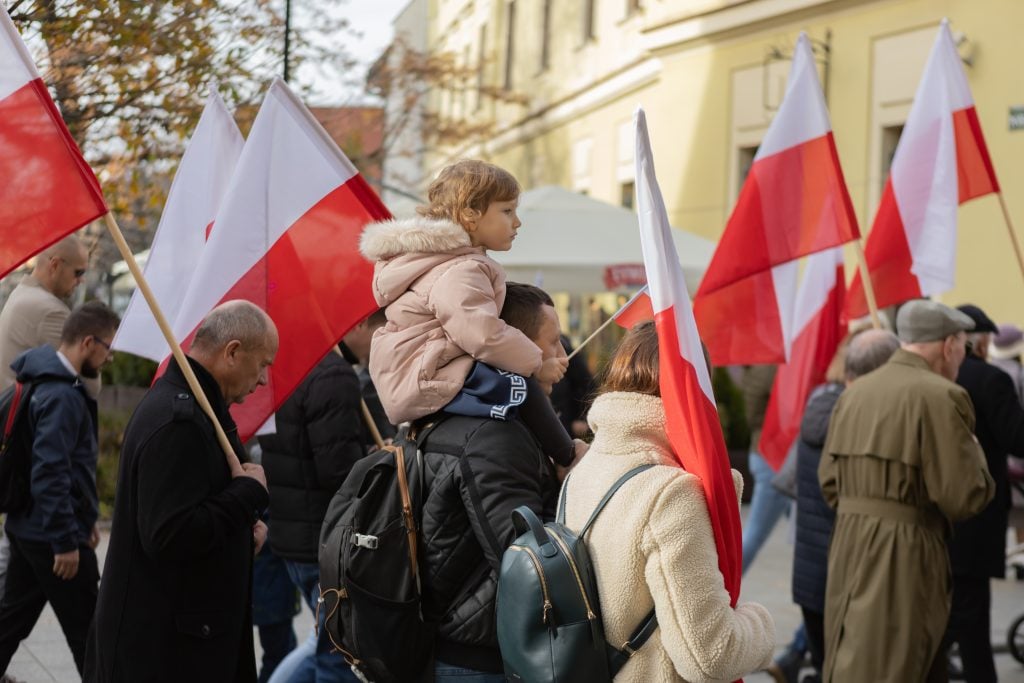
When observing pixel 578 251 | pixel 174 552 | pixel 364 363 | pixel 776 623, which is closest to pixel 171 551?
pixel 174 552

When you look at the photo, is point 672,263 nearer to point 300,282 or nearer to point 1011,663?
point 300,282

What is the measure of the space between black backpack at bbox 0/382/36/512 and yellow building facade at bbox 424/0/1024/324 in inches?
438

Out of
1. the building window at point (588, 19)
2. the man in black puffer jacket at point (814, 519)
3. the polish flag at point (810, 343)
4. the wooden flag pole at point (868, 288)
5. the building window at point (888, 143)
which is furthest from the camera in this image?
the building window at point (588, 19)

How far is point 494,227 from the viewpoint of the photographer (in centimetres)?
371

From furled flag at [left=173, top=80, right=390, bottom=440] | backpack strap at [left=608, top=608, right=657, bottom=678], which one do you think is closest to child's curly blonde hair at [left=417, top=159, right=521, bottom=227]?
backpack strap at [left=608, top=608, right=657, bottom=678]

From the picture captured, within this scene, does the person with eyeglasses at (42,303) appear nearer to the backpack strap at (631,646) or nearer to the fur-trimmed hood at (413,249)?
the fur-trimmed hood at (413,249)

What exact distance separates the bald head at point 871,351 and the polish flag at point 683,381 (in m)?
3.25

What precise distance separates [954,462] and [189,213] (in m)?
3.36

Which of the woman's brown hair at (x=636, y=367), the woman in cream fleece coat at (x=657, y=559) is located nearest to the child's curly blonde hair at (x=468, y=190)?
the woman's brown hair at (x=636, y=367)

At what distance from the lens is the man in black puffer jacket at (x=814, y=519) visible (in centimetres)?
678

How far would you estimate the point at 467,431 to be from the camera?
348 centimetres

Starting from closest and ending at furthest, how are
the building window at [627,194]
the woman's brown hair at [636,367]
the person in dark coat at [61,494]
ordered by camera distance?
the woman's brown hair at [636,367]
the person in dark coat at [61,494]
the building window at [627,194]

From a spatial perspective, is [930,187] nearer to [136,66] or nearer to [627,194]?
[136,66]

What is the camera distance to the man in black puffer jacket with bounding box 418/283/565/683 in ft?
11.1
